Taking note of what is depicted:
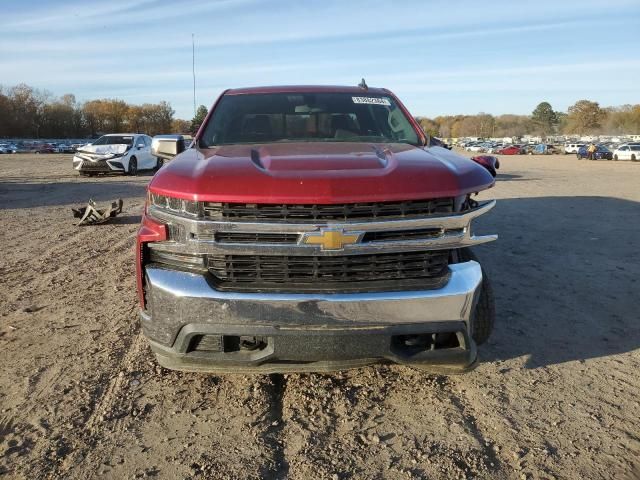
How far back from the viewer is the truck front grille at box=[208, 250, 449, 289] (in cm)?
266

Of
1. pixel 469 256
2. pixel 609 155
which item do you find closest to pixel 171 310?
pixel 469 256

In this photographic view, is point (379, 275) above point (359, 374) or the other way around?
above

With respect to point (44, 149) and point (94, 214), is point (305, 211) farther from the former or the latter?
point (44, 149)

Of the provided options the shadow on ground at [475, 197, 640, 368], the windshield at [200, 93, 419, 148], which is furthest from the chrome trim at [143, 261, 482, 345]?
the windshield at [200, 93, 419, 148]

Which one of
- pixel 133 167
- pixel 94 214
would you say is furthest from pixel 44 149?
pixel 94 214

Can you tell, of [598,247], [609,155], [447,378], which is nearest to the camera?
[447,378]

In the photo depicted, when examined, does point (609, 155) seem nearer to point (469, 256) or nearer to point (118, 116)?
point (469, 256)

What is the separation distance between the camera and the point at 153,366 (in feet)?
11.4

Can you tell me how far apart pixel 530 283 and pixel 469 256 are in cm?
274

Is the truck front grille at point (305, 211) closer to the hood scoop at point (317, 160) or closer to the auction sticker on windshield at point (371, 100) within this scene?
the hood scoop at point (317, 160)

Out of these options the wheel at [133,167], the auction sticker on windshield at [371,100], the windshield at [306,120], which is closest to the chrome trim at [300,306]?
the windshield at [306,120]

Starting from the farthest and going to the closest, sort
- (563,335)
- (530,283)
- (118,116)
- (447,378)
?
(118,116)
(530,283)
(563,335)
(447,378)

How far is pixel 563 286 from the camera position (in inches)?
208

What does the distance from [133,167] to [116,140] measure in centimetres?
125
